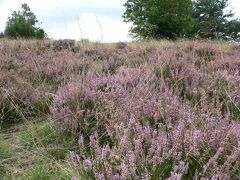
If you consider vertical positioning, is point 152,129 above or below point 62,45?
below

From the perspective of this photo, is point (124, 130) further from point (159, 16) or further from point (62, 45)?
point (159, 16)

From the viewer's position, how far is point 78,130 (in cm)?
330

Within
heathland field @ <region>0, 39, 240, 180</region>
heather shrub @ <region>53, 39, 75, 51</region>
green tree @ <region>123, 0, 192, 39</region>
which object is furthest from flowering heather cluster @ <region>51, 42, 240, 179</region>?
green tree @ <region>123, 0, 192, 39</region>

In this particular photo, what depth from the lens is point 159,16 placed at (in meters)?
39.8

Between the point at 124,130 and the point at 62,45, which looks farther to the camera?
the point at 62,45

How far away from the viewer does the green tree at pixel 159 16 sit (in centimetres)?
3888

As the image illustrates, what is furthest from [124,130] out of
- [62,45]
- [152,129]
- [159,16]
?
[159,16]

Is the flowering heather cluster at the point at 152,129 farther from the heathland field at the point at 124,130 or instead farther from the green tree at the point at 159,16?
the green tree at the point at 159,16

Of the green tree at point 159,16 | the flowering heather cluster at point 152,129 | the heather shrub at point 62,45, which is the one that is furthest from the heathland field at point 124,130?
the green tree at point 159,16

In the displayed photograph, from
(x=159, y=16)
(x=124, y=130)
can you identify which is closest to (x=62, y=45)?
(x=124, y=130)

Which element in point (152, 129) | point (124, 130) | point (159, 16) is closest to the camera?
point (124, 130)

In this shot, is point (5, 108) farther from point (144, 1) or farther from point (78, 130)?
point (144, 1)

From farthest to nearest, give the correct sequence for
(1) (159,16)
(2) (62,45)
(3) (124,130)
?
(1) (159,16) → (2) (62,45) → (3) (124,130)

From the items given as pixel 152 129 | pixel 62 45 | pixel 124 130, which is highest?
pixel 62 45
